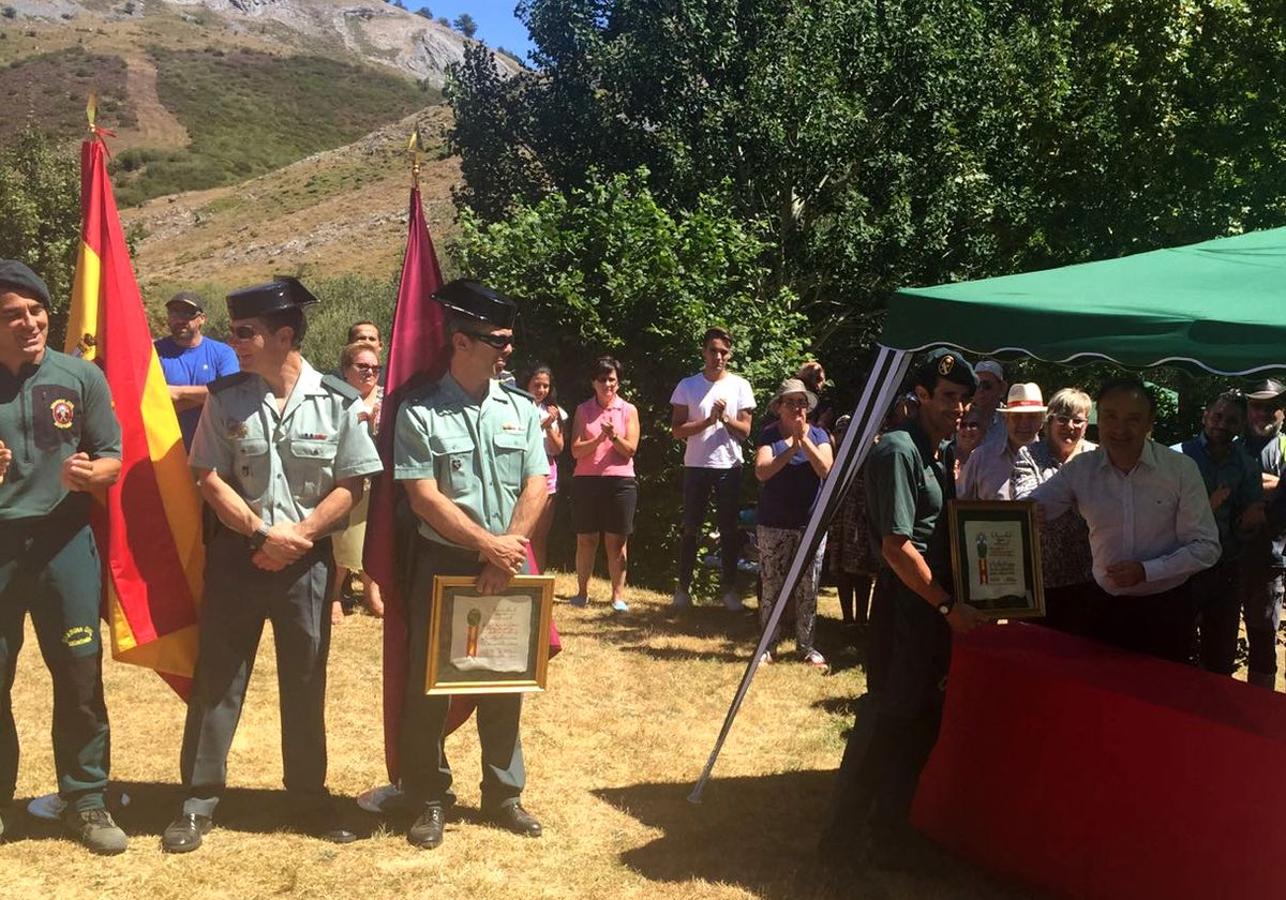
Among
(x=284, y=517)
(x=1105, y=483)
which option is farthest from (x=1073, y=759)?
(x=284, y=517)

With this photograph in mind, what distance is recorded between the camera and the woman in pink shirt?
8.23 meters

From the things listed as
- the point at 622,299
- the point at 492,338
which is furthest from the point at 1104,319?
the point at 622,299

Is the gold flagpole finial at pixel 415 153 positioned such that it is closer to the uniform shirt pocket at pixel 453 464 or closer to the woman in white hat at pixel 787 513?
the uniform shirt pocket at pixel 453 464

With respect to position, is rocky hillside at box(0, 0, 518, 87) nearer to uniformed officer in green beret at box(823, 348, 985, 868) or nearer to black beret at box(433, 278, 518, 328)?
black beret at box(433, 278, 518, 328)

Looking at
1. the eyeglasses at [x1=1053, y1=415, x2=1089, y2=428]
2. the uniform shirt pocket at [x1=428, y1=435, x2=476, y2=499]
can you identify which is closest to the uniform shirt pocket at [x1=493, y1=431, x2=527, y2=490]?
the uniform shirt pocket at [x1=428, y1=435, x2=476, y2=499]

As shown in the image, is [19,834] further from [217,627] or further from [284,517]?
[284,517]

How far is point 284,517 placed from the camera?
4141 mm

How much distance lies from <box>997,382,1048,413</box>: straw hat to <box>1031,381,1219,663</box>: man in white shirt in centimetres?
151

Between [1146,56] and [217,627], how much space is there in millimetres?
18072

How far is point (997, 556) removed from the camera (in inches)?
163

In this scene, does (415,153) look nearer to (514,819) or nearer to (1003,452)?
(514,819)

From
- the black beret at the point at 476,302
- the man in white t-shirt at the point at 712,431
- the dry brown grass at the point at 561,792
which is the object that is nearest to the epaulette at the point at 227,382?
the black beret at the point at 476,302

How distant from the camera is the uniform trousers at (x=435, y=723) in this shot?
4.23m

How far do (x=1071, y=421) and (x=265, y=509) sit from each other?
392 centimetres
